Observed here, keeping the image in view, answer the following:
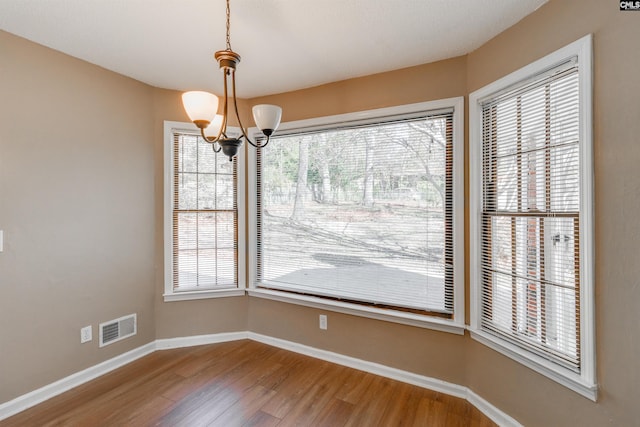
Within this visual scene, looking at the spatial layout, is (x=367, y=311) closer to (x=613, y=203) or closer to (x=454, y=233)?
(x=454, y=233)

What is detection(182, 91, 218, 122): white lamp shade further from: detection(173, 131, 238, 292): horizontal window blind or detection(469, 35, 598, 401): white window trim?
detection(469, 35, 598, 401): white window trim

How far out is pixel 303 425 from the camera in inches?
78.0

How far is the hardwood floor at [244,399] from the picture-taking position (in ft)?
6.64

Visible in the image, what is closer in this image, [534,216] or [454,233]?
[534,216]

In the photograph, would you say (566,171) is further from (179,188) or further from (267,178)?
(179,188)

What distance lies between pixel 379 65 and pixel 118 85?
2271 mm

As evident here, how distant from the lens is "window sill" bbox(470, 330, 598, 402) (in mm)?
1516

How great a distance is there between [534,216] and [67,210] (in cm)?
331

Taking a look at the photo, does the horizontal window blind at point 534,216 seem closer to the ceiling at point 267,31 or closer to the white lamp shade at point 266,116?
the ceiling at point 267,31

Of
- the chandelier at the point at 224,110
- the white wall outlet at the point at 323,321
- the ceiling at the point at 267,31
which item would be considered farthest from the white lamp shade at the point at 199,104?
the white wall outlet at the point at 323,321

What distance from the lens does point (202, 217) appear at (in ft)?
10.2

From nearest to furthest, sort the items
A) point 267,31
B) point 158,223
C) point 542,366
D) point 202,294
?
point 542,366
point 267,31
point 158,223
point 202,294

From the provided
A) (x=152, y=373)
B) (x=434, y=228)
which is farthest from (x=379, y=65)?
(x=152, y=373)

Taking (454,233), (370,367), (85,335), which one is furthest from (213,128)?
(370,367)
